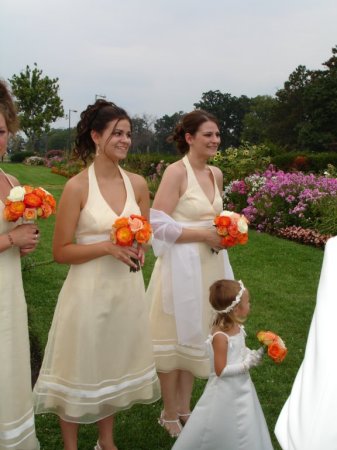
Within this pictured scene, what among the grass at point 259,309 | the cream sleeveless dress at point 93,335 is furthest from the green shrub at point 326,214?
the cream sleeveless dress at point 93,335

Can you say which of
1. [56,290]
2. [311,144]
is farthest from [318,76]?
[56,290]

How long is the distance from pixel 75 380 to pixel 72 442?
49 centimetres

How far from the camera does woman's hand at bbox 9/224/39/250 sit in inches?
113

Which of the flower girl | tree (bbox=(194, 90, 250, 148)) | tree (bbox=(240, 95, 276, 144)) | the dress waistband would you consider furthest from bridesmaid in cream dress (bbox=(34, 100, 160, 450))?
tree (bbox=(194, 90, 250, 148))

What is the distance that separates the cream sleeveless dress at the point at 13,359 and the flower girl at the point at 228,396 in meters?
0.96

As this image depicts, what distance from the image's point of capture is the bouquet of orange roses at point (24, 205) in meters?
2.82

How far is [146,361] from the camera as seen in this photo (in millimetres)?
3479

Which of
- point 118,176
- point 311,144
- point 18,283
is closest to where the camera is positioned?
point 18,283

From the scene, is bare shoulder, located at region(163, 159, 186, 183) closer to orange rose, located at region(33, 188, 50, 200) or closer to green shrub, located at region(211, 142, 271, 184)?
orange rose, located at region(33, 188, 50, 200)

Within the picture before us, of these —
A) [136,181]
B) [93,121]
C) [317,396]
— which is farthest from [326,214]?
[317,396]

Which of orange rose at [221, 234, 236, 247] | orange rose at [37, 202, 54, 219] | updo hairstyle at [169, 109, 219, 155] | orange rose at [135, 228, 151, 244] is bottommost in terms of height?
orange rose at [221, 234, 236, 247]

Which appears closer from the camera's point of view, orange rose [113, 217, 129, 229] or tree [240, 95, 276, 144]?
orange rose [113, 217, 129, 229]

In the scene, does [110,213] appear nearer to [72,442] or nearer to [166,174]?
[166,174]

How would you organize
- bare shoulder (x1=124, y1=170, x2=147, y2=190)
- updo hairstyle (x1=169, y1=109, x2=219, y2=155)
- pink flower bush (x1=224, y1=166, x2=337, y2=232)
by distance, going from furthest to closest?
pink flower bush (x1=224, y1=166, x2=337, y2=232)
updo hairstyle (x1=169, y1=109, x2=219, y2=155)
bare shoulder (x1=124, y1=170, x2=147, y2=190)
